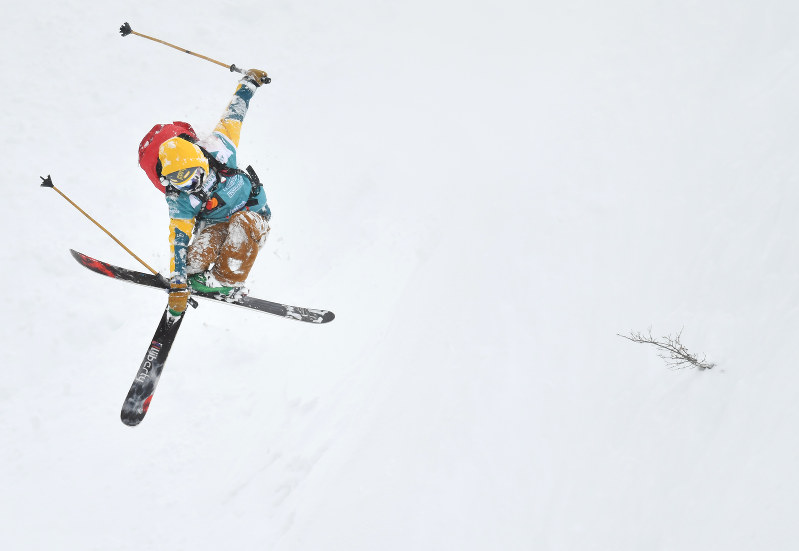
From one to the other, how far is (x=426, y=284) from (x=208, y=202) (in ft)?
8.64

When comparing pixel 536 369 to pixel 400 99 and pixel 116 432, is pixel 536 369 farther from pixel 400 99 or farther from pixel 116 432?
pixel 400 99

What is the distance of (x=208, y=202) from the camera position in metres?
5.46

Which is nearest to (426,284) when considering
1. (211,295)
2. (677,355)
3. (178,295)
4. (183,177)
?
(211,295)

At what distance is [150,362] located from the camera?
621 cm

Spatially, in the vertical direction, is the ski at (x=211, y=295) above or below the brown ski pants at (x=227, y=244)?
below

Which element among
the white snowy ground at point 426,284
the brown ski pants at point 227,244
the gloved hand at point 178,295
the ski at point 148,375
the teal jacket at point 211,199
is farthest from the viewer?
the ski at point 148,375

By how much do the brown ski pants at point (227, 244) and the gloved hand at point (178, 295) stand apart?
31 centimetres

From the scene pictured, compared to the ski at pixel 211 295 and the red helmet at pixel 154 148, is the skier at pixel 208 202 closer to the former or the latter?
the red helmet at pixel 154 148

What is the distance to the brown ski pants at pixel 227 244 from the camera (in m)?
5.76

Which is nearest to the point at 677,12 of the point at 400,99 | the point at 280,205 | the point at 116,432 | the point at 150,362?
the point at 400,99

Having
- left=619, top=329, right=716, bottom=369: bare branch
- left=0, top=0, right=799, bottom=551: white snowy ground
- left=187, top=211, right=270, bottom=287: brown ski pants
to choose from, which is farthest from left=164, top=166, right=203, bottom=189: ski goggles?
left=619, top=329, right=716, bottom=369: bare branch

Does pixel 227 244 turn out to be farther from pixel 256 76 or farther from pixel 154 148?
pixel 256 76

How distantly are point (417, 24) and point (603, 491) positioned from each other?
9.90m

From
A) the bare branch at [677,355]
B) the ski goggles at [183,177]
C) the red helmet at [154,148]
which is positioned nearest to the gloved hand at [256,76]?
the red helmet at [154,148]
